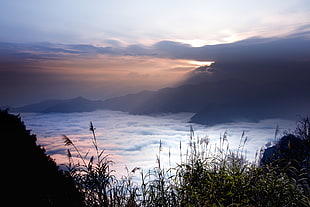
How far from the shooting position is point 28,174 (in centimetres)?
353

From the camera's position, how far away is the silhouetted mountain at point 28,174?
321 cm

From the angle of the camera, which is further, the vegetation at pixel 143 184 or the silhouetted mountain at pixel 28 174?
the vegetation at pixel 143 184

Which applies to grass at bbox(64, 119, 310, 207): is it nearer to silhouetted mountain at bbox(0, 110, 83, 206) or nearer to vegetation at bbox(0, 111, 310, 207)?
vegetation at bbox(0, 111, 310, 207)

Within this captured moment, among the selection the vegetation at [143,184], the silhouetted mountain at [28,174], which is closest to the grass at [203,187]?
the vegetation at [143,184]

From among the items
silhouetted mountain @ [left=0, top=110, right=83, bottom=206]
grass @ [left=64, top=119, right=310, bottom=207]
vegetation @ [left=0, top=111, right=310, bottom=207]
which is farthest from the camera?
grass @ [left=64, top=119, right=310, bottom=207]

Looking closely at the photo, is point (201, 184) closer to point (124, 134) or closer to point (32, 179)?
point (32, 179)

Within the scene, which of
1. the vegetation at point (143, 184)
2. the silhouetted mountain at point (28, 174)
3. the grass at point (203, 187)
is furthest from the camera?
the grass at point (203, 187)

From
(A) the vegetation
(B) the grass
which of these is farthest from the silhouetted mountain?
(B) the grass

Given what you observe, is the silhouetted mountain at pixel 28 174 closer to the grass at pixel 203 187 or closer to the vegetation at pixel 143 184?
the vegetation at pixel 143 184

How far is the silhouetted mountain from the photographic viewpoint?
321cm

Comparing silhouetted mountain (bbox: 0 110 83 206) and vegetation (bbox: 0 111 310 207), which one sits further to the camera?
vegetation (bbox: 0 111 310 207)

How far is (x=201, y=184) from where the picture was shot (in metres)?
4.02

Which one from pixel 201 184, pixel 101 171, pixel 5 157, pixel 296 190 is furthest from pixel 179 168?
pixel 5 157

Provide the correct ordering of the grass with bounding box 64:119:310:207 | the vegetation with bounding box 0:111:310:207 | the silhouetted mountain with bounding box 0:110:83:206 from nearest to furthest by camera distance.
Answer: the silhouetted mountain with bounding box 0:110:83:206
the vegetation with bounding box 0:111:310:207
the grass with bounding box 64:119:310:207
